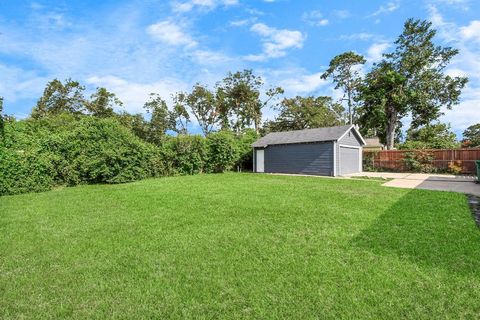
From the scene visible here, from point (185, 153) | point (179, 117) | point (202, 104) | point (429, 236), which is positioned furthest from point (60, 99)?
point (429, 236)

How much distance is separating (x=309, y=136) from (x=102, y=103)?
2115 cm

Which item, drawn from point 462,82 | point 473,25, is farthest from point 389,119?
point 473,25

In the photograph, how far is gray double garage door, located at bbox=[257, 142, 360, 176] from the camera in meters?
17.1

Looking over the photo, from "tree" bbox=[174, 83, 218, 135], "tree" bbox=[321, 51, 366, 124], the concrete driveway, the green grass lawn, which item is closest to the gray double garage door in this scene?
the concrete driveway

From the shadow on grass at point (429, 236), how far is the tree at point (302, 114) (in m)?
27.2

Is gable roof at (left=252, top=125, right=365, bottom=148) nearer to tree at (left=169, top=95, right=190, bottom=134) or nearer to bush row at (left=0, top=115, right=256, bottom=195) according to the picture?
bush row at (left=0, top=115, right=256, bottom=195)

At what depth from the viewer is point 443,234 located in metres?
4.62

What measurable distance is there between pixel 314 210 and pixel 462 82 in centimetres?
2676

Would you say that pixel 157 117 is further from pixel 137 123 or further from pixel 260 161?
pixel 260 161

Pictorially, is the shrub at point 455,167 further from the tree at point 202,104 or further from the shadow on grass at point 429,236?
the tree at point 202,104

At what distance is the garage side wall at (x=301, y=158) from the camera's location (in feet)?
56.2

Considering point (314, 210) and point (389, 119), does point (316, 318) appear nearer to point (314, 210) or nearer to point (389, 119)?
point (314, 210)

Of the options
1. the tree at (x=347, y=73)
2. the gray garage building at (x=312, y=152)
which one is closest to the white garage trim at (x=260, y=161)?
the gray garage building at (x=312, y=152)

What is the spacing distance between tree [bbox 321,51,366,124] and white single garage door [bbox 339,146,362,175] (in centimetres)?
1179
